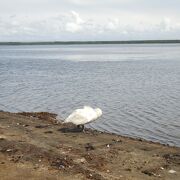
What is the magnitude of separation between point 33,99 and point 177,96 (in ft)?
40.1

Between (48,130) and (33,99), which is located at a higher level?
(48,130)

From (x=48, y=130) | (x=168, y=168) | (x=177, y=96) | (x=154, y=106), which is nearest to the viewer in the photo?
(x=168, y=168)

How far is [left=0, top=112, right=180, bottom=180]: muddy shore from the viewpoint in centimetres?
1219

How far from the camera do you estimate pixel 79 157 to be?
13.7 metres

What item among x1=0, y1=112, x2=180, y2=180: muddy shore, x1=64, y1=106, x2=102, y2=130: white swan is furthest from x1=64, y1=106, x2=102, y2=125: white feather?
x1=0, y1=112, x2=180, y2=180: muddy shore

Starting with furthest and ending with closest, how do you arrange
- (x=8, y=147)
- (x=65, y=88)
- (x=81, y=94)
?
(x=65, y=88) < (x=81, y=94) < (x=8, y=147)

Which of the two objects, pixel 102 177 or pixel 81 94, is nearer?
pixel 102 177

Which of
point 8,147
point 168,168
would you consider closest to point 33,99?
point 8,147

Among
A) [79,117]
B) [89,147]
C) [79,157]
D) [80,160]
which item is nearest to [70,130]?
[79,117]

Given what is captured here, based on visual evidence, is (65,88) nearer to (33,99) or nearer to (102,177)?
(33,99)

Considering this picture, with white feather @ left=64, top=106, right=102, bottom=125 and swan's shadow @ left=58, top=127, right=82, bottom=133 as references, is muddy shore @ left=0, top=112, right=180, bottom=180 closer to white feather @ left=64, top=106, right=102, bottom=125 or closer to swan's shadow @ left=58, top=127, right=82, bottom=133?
swan's shadow @ left=58, top=127, right=82, bottom=133

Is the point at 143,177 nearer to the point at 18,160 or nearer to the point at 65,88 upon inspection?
the point at 18,160

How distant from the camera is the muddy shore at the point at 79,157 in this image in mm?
12188

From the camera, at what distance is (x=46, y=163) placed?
13.1 meters
